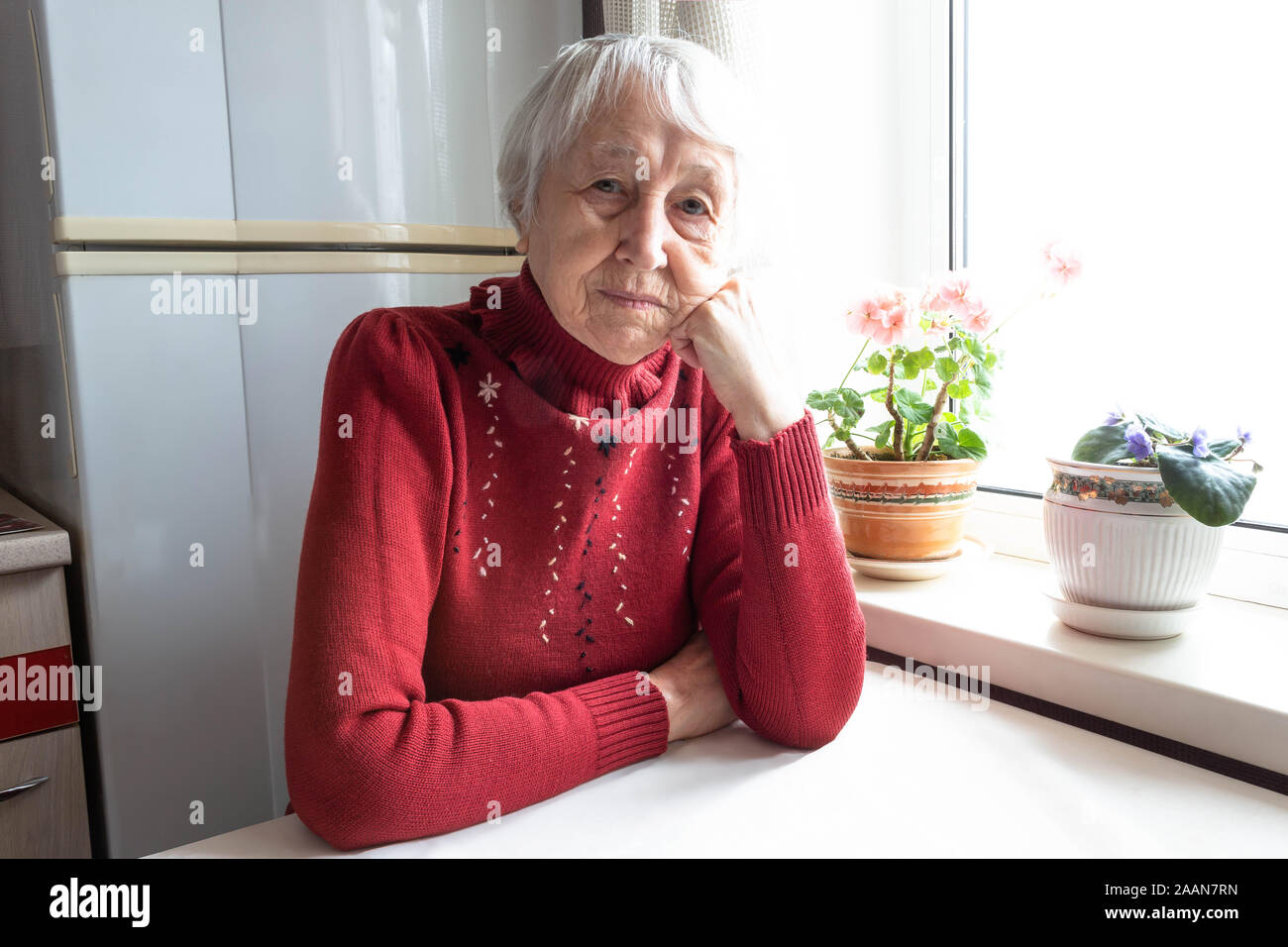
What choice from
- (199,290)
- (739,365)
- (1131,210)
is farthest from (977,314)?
(199,290)

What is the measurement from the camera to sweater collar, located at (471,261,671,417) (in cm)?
101

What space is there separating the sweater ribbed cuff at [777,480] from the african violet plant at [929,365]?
1.12 ft

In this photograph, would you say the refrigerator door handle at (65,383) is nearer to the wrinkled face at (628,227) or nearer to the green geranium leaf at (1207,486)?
the wrinkled face at (628,227)

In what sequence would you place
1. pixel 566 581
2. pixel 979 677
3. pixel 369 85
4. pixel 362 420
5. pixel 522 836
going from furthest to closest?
pixel 369 85 < pixel 979 677 < pixel 566 581 < pixel 362 420 < pixel 522 836

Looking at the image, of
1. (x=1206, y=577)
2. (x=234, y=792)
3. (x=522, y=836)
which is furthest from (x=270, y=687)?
(x=1206, y=577)

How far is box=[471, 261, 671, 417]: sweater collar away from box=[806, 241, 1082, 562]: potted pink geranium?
1.22 ft

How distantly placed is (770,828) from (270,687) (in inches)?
37.7

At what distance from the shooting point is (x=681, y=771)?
903mm

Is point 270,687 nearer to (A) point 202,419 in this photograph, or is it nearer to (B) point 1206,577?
(A) point 202,419

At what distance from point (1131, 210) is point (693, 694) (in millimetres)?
946

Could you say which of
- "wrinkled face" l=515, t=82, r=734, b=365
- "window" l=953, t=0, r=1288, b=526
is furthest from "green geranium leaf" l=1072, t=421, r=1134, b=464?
"wrinkled face" l=515, t=82, r=734, b=365

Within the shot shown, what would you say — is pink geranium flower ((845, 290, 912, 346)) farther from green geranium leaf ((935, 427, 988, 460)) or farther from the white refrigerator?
the white refrigerator

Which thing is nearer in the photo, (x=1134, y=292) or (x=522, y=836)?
(x=522, y=836)

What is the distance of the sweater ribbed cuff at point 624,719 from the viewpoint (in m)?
0.88
